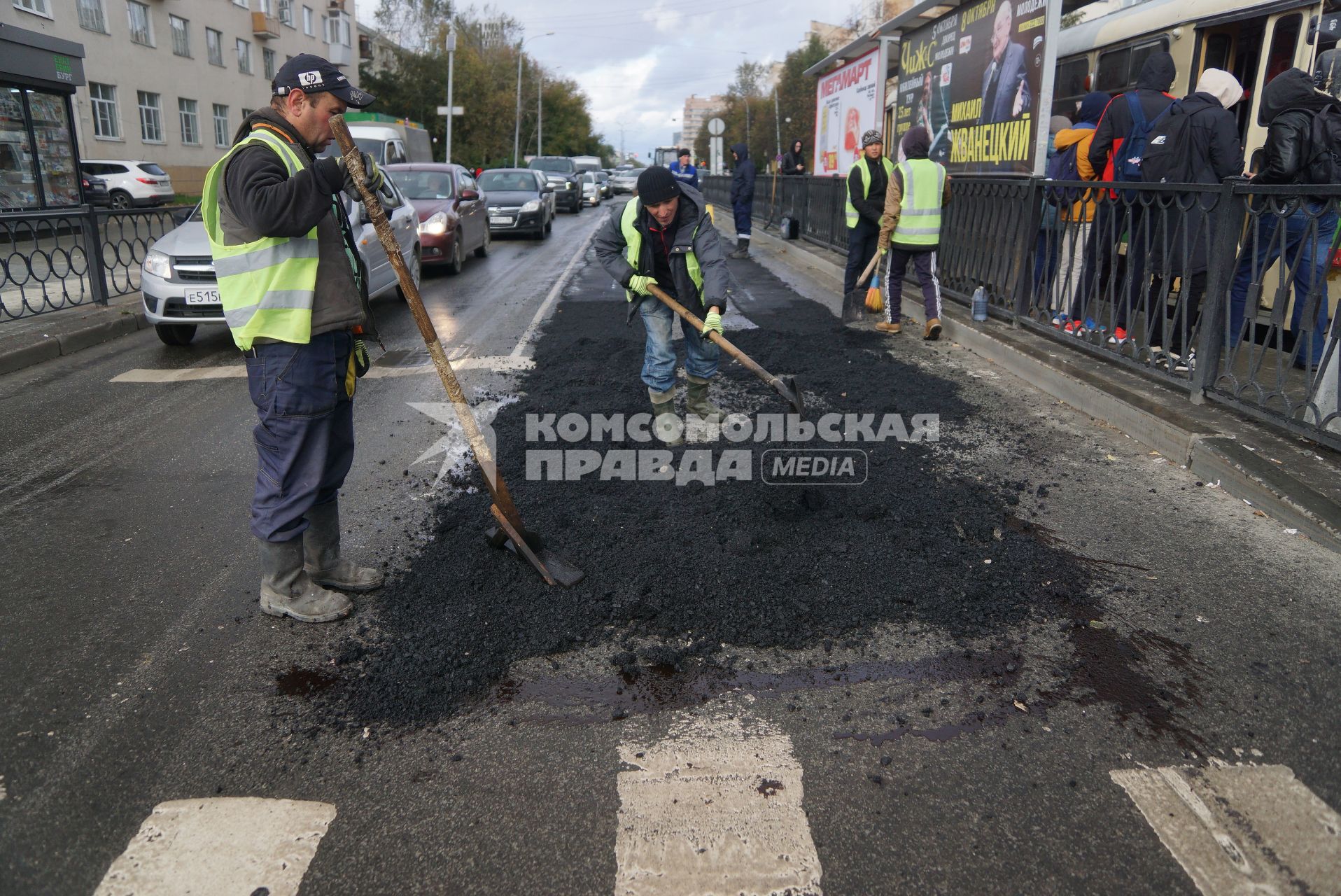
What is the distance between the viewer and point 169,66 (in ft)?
108

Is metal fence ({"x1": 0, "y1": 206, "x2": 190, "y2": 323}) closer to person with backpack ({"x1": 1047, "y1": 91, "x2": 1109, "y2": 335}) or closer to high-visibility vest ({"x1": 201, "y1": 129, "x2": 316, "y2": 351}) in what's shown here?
high-visibility vest ({"x1": 201, "y1": 129, "x2": 316, "y2": 351})

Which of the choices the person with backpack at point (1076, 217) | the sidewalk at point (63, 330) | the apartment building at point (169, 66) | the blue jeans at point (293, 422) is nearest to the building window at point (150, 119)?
the apartment building at point (169, 66)

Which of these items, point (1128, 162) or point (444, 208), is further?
point (444, 208)

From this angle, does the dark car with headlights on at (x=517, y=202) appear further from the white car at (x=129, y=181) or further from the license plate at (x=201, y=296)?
the license plate at (x=201, y=296)

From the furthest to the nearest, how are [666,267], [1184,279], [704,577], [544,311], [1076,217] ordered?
[544,311], [1076,217], [1184,279], [666,267], [704,577]

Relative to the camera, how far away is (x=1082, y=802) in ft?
8.11

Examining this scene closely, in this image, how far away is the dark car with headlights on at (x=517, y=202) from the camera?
20.3 metres

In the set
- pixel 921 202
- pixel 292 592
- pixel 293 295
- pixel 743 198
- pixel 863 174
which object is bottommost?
pixel 292 592

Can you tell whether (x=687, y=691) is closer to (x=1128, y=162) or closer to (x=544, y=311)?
(x=1128, y=162)

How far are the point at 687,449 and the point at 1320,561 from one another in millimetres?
3104

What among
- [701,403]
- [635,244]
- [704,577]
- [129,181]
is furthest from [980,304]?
[129,181]

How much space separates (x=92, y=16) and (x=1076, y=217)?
1274 inches

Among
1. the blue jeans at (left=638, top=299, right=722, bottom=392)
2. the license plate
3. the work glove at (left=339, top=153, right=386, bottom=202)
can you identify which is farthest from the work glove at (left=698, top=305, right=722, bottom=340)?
the license plate

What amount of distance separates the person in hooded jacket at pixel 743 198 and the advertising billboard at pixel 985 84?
4.05 meters
